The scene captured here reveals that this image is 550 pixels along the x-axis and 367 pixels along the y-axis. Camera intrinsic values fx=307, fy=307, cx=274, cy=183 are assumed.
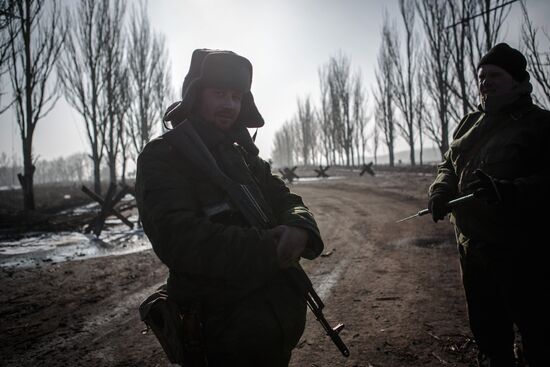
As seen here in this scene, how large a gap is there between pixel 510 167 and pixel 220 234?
69.2 inches

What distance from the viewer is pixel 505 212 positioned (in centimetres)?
179

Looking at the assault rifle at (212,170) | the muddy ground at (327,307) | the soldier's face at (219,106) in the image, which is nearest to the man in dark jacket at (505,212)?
the muddy ground at (327,307)

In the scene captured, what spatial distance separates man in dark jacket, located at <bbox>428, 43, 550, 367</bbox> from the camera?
1.70m

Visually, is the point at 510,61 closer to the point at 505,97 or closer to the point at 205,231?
the point at 505,97

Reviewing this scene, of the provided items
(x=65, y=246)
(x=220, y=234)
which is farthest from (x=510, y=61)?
(x=65, y=246)

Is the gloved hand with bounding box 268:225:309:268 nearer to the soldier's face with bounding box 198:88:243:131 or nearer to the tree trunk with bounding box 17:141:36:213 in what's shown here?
the soldier's face with bounding box 198:88:243:131

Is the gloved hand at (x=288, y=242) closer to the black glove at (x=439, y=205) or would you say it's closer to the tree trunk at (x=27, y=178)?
the black glove at (x=439, y=205)

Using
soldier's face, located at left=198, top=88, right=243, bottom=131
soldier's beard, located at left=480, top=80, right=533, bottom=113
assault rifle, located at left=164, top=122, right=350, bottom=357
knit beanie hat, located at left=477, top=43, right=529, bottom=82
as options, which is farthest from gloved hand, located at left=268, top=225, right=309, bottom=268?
knit beanie hat, located at left=477, top=43, right=529, bottom=82

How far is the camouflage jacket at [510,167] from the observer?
5.54 feet

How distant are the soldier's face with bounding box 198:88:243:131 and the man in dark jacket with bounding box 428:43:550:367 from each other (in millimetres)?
1389

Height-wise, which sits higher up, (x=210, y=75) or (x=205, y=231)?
(x=210, y=75)

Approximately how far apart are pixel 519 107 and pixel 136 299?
14.1ft

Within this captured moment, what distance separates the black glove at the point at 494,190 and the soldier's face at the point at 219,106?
1392 millimetres

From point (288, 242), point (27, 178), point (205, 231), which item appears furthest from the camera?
point (27, 178)
